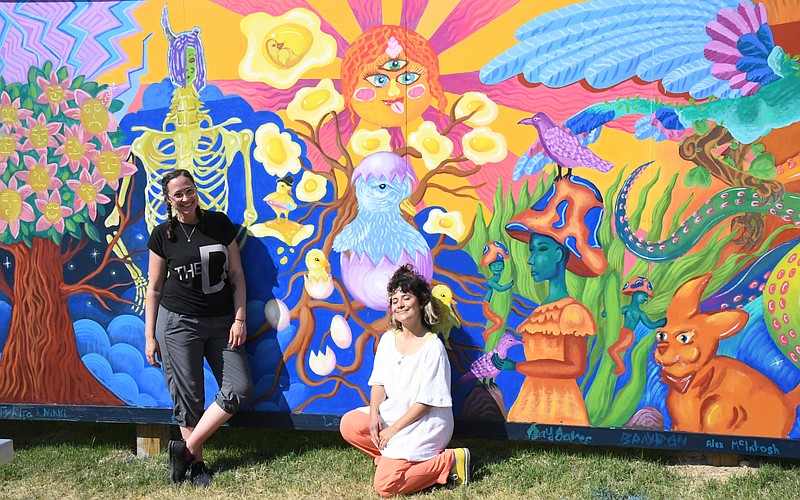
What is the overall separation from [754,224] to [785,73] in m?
0.77

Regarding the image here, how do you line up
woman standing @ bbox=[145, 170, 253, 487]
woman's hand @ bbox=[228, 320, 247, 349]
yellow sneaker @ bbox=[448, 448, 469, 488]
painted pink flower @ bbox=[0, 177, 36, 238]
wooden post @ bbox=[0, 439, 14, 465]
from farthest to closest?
1. painted pink flower @ bbox=[0, 177, 36, 238]
2. woman's hand @ bbox=[228, 320, 247, 349]
3. woman standing @ bbox=[145, 170, 253, 487]
4. yellow sneaker @ bbox=[448, 448, 469, 488]
5. wooden post @ bbox=[0, 439, 14, 465]

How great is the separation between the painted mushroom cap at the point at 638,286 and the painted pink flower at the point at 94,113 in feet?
9.85

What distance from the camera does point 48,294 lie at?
4465 mm

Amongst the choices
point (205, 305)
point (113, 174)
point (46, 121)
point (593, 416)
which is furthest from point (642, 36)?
point (46, 121)

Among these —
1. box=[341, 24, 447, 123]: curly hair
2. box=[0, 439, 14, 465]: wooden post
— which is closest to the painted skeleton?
box=[341, 24, 447, 123]: curly hair

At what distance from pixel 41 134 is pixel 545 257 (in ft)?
9.82

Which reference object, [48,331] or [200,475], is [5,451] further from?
[48,331]

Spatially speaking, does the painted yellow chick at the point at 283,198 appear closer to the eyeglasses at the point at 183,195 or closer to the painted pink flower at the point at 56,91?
the eyeglasses at the point at 183,195

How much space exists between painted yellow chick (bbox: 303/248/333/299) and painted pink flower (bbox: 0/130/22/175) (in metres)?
1.86

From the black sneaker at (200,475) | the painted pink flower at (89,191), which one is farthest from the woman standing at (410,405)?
the painted pink flower at (89,191)

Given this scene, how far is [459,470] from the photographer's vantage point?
3814mm

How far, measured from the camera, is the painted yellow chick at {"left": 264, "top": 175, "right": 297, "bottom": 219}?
4.23m

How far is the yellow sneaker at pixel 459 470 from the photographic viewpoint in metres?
3.81

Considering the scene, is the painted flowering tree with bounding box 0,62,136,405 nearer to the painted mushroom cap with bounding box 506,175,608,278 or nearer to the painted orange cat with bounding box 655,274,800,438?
the painted mushroom cap with bounding box 506,175,608,278
